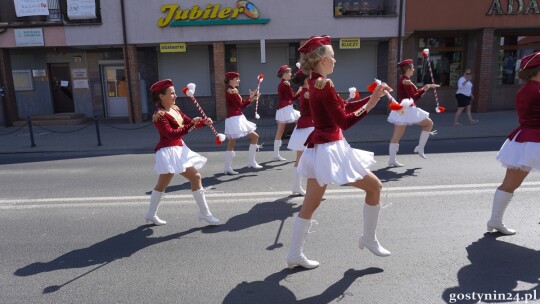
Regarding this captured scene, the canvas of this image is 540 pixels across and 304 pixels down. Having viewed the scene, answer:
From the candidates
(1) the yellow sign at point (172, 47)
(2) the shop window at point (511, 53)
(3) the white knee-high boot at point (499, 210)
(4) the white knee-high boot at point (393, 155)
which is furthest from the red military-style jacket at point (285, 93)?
(2) the shop window at point (511, 53)

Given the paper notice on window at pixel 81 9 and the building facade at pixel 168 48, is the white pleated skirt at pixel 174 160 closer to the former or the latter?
the building facade at pixel 168 48

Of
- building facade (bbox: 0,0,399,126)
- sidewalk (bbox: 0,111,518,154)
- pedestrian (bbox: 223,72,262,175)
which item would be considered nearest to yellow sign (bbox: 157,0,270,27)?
building facade (bbox: 0,0,399,126)

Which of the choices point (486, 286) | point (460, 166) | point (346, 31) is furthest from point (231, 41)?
point (486, 286)

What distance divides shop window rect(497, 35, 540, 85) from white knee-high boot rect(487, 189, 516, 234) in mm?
15549

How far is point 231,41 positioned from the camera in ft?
53.1

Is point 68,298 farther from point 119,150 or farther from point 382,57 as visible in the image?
point 382,57

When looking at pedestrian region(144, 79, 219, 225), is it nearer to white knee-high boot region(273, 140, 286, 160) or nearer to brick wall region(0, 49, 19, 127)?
white knee-high boot region(273, 140, 286, 160)

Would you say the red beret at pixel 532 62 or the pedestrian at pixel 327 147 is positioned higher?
the red beret at pixel 532 62

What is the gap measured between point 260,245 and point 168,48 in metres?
13.5

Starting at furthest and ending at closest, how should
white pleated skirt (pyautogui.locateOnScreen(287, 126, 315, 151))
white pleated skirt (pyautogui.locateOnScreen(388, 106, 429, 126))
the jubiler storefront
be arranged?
the jubiler storefront → white pleated skirt (pyautogui.locateOnScreen(388, 106, 429, 126)) → white pleated skirt (pyautogui.locateOnScreen(287, 126, 315, 151))

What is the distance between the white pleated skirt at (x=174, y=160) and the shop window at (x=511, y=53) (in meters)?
17.1

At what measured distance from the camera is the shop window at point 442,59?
679 inches

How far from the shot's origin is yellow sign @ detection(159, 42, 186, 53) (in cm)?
1619

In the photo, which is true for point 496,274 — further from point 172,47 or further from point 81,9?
point 81,9
